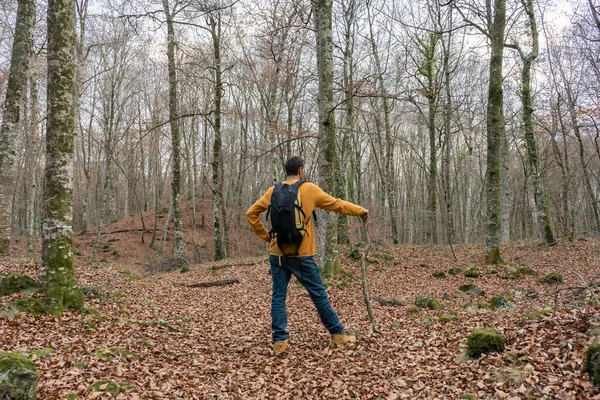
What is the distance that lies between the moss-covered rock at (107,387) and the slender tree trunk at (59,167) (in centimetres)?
237

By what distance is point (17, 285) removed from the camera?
5469mm

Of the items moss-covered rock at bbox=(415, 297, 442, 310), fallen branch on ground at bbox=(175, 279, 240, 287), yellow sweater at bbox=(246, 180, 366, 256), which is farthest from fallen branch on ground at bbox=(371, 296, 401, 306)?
fallen branch on ground at bbox=(175, 279, 240, 287)

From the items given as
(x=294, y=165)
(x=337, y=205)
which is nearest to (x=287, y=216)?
(x=337, y=205)

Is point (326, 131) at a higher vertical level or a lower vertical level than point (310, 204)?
higher

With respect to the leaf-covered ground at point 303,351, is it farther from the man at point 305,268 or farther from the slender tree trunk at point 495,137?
the slender tree trunk at point 495,137

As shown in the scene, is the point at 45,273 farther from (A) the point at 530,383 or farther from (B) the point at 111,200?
(B) the point at 111,200

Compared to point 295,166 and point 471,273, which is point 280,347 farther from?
point 471,273

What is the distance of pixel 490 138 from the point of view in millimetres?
10789

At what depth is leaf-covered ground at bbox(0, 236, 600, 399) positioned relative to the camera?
3.30 m

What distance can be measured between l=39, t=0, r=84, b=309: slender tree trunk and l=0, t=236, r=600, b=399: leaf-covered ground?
53 centimetres

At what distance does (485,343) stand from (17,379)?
4.19 m

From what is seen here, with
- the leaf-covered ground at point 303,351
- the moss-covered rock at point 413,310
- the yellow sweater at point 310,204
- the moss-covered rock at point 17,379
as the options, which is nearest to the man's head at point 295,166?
the yellow sweater at point 310,204

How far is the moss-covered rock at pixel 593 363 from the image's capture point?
275 centimetres

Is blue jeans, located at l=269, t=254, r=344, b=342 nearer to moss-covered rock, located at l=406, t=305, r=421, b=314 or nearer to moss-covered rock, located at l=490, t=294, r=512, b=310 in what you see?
moss-covered rock, located at l=406, t=305, r=421, b=314
